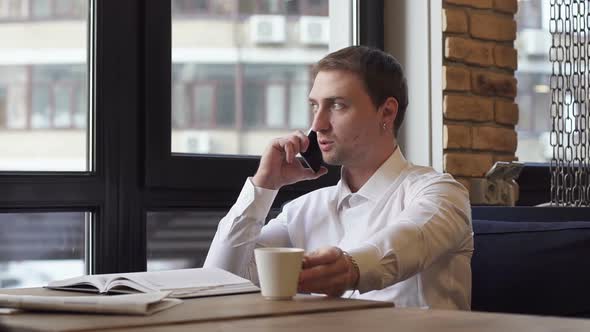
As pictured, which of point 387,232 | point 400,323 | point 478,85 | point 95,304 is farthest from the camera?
point 478,85

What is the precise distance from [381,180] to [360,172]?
80 mm

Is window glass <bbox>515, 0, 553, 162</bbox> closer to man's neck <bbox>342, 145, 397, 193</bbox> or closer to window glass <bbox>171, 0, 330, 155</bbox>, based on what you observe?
window glass <bbox>171, 0, 330, 155</bbox>

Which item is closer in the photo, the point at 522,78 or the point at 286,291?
the point at 286,291

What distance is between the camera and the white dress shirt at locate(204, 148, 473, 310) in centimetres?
184

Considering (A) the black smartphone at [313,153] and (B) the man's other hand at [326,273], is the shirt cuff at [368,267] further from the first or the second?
(A) the black smartphone at [313,153]

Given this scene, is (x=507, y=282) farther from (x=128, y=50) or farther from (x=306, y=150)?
(x=128, y=50)

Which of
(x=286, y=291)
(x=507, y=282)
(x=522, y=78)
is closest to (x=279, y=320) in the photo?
(x=286, y=291)

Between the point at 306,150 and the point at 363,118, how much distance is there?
166mm

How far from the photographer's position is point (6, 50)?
2.59 m

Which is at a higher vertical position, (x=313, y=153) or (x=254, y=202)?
(x=313, y=153)

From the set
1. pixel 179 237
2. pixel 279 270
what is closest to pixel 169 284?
pixel 279 270

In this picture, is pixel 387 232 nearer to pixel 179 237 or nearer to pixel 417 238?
pixel 417 238

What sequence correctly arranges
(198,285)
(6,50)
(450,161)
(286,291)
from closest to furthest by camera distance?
1. (286,291)
2. (198,285)
3. (6,50)
4. (450,161)

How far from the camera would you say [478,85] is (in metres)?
3.23
